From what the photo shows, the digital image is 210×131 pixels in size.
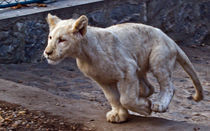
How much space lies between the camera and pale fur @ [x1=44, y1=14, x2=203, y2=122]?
13.6 ft

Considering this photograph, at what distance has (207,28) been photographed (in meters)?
9.62

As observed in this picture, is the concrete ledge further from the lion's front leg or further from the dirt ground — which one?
the lion's front leg

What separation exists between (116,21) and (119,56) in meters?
4.01

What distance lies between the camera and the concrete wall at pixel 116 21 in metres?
7.30

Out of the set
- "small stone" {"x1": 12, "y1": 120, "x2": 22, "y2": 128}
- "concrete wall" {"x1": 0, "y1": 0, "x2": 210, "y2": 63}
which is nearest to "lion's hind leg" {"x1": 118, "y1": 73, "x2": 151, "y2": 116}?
"small stone" {"x1": 12, "y1": 120, "x2": 22, "y2": 128}

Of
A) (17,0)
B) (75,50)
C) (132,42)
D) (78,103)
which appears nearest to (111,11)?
(17,0)

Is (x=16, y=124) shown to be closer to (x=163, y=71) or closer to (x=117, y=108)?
(x=117, y=108)

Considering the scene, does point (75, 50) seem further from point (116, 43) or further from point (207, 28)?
point (207, 28)

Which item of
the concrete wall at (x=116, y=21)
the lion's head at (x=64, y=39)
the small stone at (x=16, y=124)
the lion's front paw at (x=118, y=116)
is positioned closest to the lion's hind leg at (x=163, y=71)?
the lion's front paw at (x=118, y=116)

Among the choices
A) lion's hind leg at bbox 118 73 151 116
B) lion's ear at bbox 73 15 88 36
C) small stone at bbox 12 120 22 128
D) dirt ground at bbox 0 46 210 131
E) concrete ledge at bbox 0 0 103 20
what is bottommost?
dirt ground at bbox 0 46 210 131

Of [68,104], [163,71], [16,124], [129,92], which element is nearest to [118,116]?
[129,92]

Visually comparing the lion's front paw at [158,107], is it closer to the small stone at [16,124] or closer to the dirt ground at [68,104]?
the dirt ground at [68,104]

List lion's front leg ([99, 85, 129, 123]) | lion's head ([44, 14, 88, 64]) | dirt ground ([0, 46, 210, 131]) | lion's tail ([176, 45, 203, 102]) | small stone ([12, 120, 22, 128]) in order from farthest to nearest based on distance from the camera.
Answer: lion's tail ([176, 45, 203, 102]), lion's front leg ([99, 85, 129, 123]), dirt ground ([0, 46, 210, 131]), small stone ([12, 120, 22, 128]), lion's head ([44, 14, 88, 64])

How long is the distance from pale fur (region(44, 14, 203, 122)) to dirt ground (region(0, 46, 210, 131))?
0.79 feet
